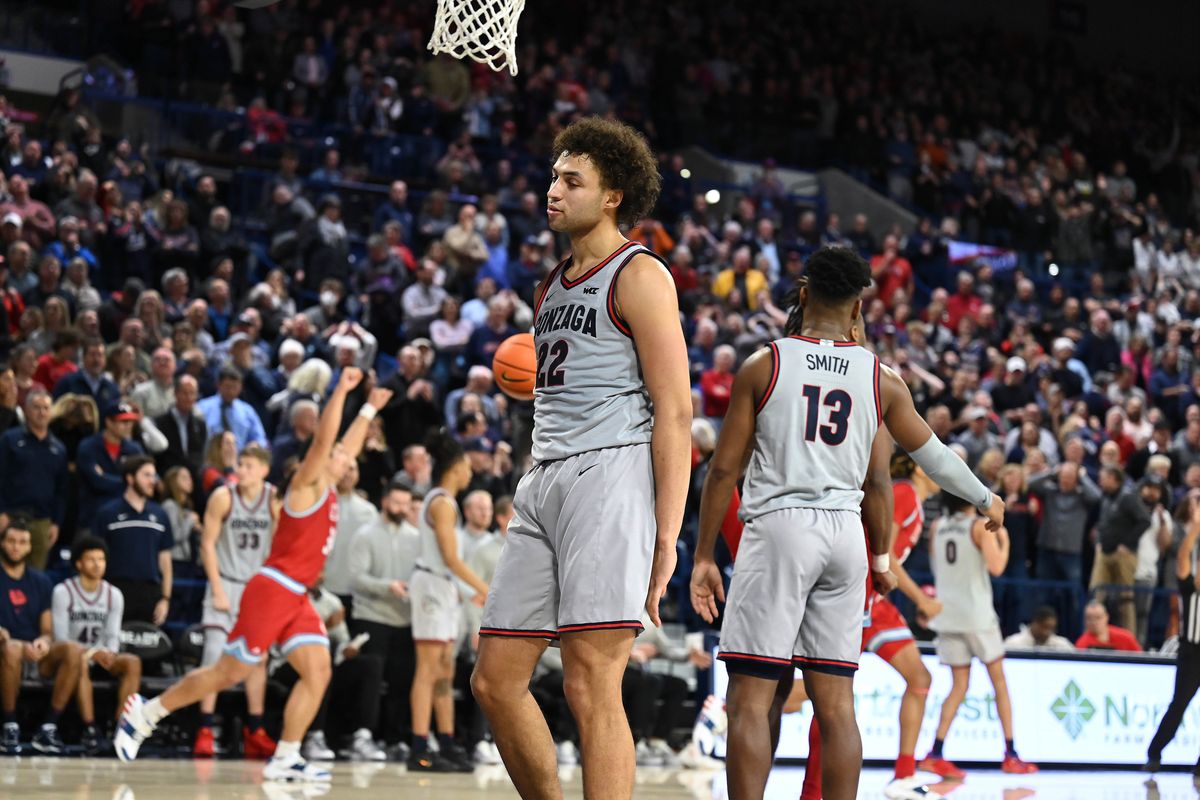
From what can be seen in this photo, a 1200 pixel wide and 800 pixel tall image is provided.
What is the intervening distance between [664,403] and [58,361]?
9.40 metres

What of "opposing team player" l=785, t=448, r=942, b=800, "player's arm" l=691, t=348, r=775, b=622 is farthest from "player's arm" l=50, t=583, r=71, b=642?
"player's arm" l=691, t=348, r=775, b=622

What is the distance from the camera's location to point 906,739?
8984mm

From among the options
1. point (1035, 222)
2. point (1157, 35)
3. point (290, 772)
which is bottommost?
point (290, 772)

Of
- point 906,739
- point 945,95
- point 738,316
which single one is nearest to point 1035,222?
point 945,95

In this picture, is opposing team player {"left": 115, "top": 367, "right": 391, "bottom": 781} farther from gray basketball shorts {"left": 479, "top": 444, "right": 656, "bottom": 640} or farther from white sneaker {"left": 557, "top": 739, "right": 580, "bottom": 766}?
gray basketball shorts {"left": 479, "top": 444, "right": 656, "bottom": 640}

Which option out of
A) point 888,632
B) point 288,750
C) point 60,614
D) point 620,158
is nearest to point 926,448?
point 620,158

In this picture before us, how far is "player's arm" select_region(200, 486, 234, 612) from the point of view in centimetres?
1076

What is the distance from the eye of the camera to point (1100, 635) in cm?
1385

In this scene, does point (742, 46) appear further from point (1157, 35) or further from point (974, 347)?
point (1157, 35)

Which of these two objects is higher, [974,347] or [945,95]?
[945,95]

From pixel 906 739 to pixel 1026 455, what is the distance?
799cm

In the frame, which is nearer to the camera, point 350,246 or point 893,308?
point 350,246

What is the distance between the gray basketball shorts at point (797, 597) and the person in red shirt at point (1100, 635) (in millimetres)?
8763

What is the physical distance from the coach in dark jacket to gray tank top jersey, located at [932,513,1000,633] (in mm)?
5855
